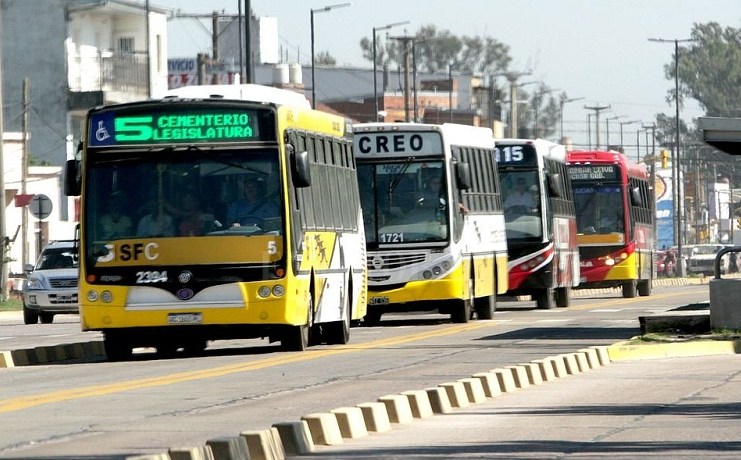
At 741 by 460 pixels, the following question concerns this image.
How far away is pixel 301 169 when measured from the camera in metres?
23.3

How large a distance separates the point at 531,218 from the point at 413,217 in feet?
27.7

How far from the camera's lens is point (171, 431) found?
13.6m

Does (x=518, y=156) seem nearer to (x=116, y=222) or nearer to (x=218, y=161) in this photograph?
(x=218, y=161)

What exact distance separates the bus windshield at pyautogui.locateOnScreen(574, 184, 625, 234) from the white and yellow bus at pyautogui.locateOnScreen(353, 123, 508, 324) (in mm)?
16295

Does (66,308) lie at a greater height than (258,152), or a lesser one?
lesser

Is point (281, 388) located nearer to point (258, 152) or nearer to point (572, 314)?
point (258, 152)

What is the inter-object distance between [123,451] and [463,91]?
5101 inches

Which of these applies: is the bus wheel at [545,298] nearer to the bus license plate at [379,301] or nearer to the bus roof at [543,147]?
the bus roof at [543,147]

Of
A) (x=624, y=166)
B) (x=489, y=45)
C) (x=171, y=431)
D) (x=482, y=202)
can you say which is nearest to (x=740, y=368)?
(x=171, y=431)

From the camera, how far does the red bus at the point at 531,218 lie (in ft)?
134

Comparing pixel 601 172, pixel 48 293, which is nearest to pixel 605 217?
pixel 601 172

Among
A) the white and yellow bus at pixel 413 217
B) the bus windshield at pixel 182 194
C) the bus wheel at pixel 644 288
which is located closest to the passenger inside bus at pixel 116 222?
the bus windshield at pixel 182 194

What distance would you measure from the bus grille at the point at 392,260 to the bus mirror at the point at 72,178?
990cm

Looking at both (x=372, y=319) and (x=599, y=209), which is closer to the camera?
(x=372, y=319)
